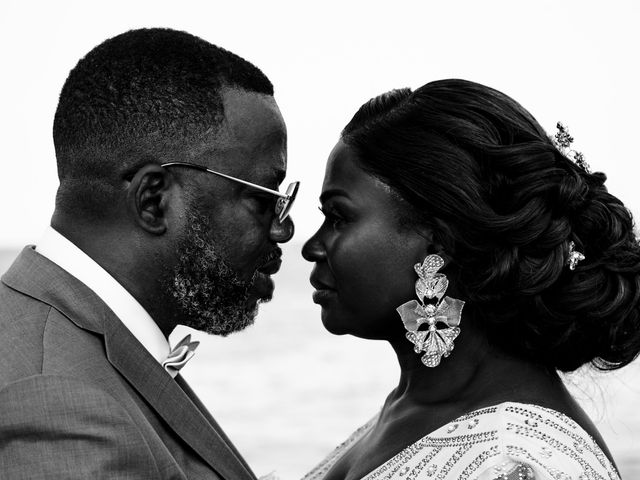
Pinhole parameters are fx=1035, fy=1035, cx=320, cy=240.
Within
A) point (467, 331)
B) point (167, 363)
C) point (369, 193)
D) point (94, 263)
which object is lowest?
point (167, 363)

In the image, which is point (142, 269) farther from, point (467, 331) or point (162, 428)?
point (467, 331)

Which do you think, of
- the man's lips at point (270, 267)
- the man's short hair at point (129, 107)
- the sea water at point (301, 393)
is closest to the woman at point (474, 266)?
the man's lips at point (270, 267)

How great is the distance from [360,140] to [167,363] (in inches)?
32.7

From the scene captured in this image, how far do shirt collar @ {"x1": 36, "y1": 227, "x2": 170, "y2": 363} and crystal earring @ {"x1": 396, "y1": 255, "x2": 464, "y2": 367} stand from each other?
28.0 inches

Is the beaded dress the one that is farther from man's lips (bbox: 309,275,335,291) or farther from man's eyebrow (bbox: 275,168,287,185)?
man's eyebrow (bbox: 275,168,287,185)

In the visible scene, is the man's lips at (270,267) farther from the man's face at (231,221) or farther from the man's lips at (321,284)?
the man's lips at (321,284)

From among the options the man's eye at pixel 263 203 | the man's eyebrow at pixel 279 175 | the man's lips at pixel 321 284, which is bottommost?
the man's lips at pixel 321 284

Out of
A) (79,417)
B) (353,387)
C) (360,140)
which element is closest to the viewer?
(79,417)

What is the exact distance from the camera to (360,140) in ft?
9.45

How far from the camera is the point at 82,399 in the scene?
2111 mm

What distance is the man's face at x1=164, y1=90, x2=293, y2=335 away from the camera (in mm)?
2549

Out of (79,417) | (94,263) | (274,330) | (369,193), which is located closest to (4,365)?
(79,417)

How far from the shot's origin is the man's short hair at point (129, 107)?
2.49m

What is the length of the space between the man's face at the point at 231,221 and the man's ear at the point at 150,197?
0.06m
